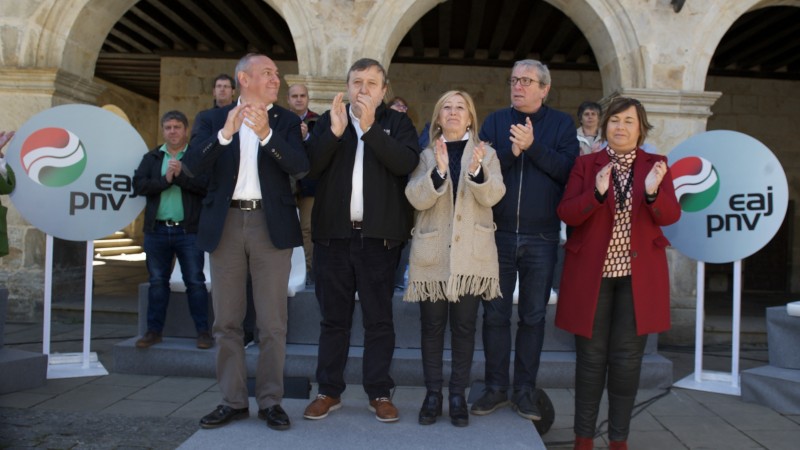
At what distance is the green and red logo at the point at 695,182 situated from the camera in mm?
4242

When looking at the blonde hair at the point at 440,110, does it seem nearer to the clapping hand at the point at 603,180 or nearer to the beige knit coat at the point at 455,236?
the beige knit coat at the point at 455,236

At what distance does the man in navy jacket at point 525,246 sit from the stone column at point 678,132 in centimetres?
279

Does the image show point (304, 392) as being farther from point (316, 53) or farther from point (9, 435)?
point (316, 53)

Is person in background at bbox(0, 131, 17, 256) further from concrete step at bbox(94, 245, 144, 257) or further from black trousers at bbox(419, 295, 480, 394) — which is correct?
concrete step at bbox(94, 245, 144, 257)

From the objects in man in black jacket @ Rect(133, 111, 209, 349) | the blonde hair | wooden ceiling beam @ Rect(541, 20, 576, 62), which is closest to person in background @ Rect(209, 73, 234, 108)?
man in black jacket @ Rect(133, 111, 209, 349)

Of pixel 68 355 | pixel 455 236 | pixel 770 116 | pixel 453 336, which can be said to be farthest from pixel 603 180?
pixel 770 116

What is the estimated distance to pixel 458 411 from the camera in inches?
113

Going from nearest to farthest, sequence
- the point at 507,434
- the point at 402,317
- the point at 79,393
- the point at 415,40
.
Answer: the point at 507,434
the point at 79,393
the point at 402,317
the point at 415,40

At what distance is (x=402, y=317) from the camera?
4.30 m

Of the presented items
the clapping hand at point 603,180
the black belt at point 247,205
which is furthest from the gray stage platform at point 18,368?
the clapping hand at point 603,180

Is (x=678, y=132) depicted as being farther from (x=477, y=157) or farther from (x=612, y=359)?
(x=477, y=157)

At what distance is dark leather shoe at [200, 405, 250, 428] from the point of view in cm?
281

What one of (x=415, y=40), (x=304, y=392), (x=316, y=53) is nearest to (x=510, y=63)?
(x=415, y=40)

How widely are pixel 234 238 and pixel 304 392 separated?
1116 mm
